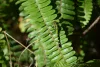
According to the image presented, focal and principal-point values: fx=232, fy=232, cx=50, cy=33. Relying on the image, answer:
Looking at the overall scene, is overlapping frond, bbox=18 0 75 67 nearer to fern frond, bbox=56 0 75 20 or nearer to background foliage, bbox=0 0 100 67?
background foliage, bbox=0 0 100 67

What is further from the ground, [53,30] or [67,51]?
[53,30]

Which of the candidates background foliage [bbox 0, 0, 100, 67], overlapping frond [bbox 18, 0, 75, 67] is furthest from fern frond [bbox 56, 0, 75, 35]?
overlapping frond [bbox 18, 0, 75, 67]

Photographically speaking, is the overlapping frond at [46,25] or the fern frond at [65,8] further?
the fern frond at [65,8]

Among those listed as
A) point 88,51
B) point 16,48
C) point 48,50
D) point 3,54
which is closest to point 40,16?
point 48,50

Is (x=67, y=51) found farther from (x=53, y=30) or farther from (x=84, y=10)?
(x=84, y=10)

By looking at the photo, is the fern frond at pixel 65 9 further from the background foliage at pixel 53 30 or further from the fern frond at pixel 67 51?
the fern frond at pixel 67 51

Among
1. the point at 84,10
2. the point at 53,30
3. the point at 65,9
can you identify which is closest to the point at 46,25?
the point at 53,30

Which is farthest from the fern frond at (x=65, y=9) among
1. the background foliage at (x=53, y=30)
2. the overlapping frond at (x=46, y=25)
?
the overlapping frond at (x=46, y=25)

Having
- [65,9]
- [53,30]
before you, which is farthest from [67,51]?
[65,9]

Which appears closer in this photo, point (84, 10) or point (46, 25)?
point (46, 25)
